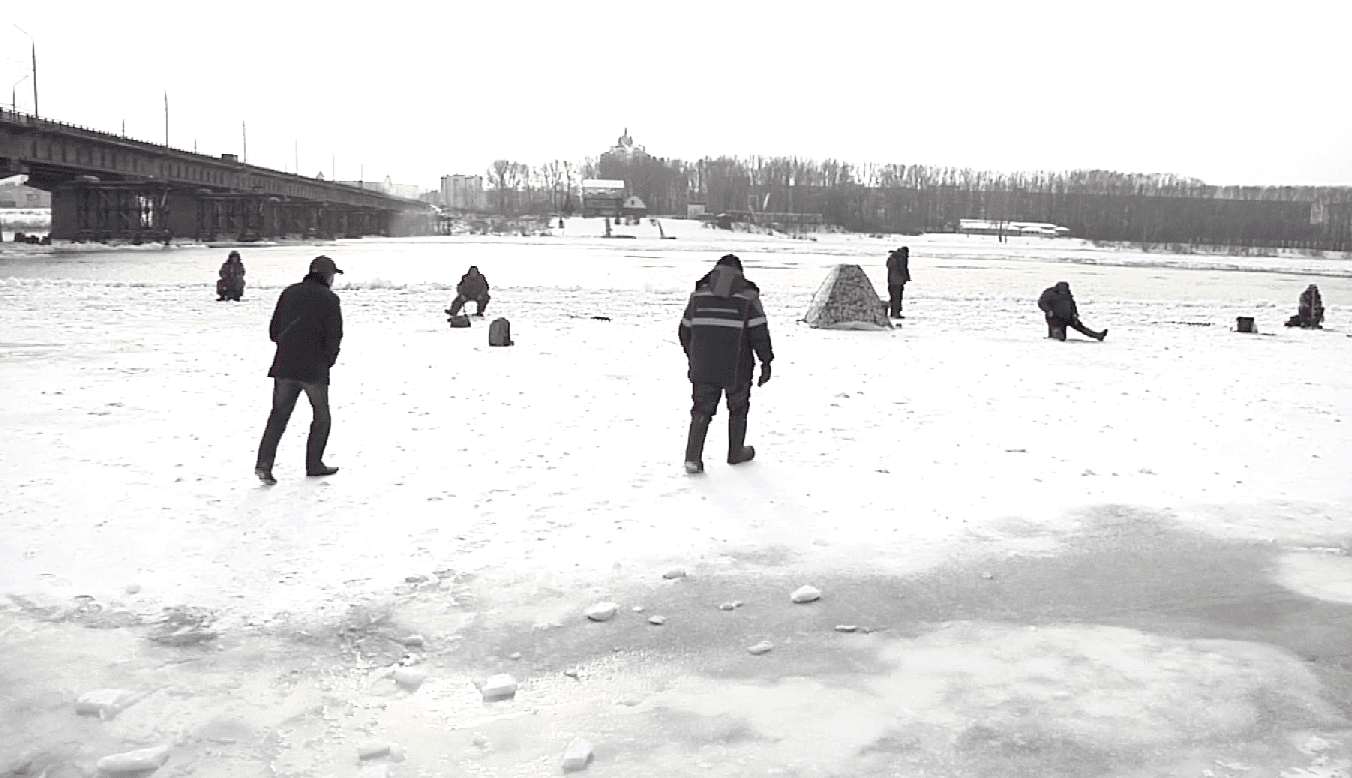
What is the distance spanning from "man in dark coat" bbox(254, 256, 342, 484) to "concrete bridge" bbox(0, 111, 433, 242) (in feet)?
175

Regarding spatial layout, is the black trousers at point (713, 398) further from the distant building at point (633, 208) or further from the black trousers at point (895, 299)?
the distant building at point (633, 208)

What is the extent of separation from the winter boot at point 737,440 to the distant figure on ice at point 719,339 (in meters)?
0.29

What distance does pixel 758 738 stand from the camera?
14.0 feet

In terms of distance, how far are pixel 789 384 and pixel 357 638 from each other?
28.0ft

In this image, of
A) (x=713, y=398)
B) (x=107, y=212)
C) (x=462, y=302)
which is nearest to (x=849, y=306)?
(x=462, y=302)

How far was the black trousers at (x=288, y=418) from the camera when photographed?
8.05 m

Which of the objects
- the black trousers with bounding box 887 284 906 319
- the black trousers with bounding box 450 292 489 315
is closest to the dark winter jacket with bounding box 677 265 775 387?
the black trousers with bounding box 450 292 489 315

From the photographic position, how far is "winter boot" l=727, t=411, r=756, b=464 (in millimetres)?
8820

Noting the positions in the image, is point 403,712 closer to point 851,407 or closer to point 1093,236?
point 851,407

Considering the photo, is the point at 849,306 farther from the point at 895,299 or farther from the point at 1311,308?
the point at 1311,308

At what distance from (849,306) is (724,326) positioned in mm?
12018

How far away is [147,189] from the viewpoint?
70312 mm

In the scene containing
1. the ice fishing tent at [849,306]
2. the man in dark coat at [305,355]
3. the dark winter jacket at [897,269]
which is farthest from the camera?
the dark winter jacket at [897,269]

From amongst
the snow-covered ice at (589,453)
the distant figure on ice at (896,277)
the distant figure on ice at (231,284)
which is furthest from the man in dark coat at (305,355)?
the distant figure on ice at (231,284)
